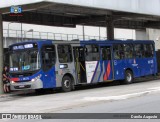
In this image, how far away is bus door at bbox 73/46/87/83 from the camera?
24.8 meters

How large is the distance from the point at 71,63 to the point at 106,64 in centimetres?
362

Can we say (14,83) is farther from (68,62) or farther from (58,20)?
(58,20)

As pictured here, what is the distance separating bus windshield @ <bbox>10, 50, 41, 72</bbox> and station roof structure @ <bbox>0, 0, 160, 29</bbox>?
300 cm

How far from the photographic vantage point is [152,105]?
14.4 metres

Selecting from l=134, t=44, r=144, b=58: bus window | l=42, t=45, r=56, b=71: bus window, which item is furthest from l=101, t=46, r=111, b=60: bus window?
l=42, t=45, r=56, b=71: bus window

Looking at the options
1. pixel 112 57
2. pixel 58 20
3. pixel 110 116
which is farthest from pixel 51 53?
pixel 58 20

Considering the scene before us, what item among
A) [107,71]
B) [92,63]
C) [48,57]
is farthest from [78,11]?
[48,57]

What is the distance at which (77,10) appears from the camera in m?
30.8

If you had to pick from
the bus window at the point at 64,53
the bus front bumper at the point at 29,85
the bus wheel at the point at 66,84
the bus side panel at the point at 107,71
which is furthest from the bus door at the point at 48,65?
the bus side panel at the point at 107,71

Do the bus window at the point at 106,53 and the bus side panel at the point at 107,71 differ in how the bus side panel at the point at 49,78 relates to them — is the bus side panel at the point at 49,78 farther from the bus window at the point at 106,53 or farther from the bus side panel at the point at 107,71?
the bus window at the point at 106,53

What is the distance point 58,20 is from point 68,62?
1348 cm

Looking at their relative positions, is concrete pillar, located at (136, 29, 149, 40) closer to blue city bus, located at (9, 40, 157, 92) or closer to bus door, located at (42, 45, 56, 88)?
blue city bus, located at (9, 40, 157, 92)

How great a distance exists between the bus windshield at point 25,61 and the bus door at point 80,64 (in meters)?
3.18

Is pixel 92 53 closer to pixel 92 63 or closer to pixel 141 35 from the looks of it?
pixel 92 63
